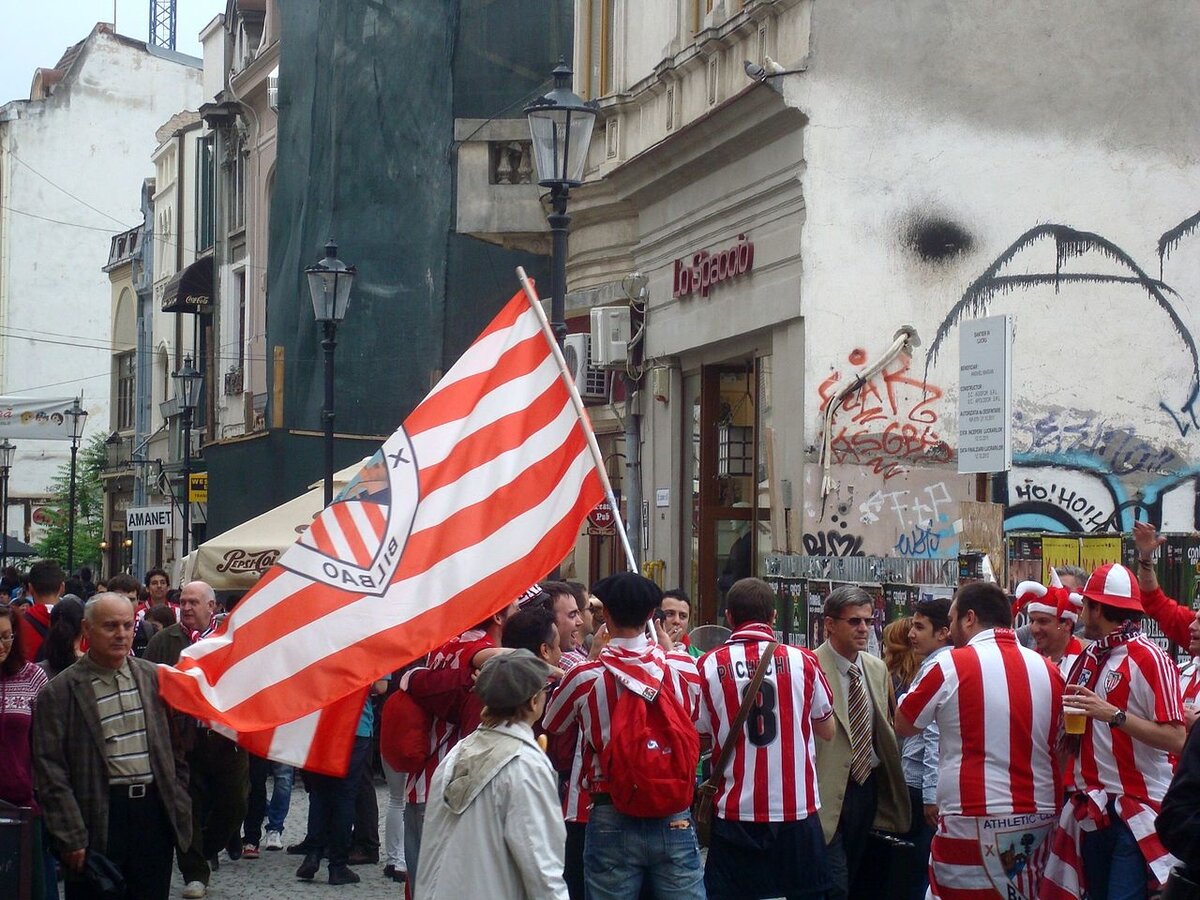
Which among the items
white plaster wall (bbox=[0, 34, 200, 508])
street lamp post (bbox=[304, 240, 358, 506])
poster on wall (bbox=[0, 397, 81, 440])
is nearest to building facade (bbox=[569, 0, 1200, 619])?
street lamp post (bbox=[304, 240, 358, 506])

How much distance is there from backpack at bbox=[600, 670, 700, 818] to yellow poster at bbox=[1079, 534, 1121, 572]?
5111 millimetres

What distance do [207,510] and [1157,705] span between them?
31122mm

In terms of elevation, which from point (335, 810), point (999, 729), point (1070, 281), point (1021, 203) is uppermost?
point (1021, 203)

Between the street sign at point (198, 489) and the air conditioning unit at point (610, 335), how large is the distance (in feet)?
55.7

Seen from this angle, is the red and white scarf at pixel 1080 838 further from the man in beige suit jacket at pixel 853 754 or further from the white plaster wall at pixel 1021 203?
the white plaster wall at pixel 1021 203

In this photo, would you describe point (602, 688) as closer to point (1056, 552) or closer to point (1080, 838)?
point (1080, 838)

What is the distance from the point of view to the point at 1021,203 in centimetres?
1788

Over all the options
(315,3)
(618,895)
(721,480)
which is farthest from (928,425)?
(315,3)

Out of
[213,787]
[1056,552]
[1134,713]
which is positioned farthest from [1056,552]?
[213,787]

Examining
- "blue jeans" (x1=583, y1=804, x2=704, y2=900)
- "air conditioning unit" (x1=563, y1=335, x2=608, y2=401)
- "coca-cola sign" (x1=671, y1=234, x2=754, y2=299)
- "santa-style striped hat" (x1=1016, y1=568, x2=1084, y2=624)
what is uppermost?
"coca-cola sign" (x1=671, y1=234, x2=754, y2=299)

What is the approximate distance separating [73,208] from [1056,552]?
59326 millimetres

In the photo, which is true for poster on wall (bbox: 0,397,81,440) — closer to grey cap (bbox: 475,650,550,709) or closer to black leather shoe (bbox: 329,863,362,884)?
black leather shoe (bbox: 329,863,362,884)

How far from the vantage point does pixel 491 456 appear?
8.23 metres

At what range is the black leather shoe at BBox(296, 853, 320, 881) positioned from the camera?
12.1 metres
